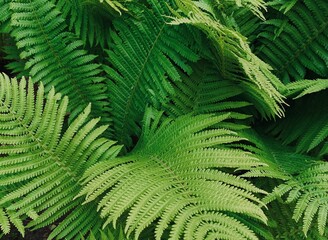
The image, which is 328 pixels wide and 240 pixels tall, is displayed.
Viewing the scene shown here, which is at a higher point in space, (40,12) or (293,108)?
(40,12)

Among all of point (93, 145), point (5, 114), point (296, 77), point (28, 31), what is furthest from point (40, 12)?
point (296, 77)

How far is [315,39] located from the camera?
6.40 feet

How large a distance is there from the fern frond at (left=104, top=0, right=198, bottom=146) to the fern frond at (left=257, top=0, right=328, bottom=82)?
45 centimetres

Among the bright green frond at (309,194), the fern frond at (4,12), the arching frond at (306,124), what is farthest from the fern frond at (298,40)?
the fern frond at (4,12)

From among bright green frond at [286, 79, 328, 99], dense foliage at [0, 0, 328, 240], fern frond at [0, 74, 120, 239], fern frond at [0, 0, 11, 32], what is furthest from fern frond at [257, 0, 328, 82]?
fern frond at [0, 0, 11, 32]

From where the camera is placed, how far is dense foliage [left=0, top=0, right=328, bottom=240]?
1382mm

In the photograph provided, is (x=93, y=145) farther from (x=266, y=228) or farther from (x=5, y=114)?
(x=266, y=228)

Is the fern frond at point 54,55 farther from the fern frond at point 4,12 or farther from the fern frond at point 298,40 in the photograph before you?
the fern frond at point 298,40

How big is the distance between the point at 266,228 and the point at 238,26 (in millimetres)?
Result: 931

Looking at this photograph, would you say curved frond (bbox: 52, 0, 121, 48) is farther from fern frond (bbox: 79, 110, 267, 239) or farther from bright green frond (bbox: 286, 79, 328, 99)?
bright green frond (bbox: 286, 79, 328, 99)

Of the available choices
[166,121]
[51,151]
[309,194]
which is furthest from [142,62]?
[309,194]

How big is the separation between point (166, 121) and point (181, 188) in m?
0.44

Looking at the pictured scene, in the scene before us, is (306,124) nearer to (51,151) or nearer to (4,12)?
(51,151)

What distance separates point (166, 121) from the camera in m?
1.75
